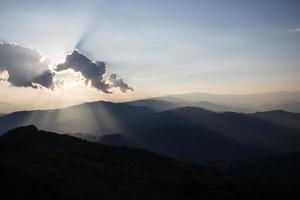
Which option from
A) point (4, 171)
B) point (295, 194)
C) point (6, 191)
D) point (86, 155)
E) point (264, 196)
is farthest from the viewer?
point (86, 155)

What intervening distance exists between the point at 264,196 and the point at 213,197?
4414 centimetres

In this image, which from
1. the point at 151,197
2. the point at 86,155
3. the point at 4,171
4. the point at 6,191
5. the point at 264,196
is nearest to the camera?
the point at 6,191

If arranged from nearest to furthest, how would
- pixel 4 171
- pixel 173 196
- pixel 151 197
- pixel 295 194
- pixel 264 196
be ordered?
pixel 4 171 < pixel 151 197 < pixel 173 196 < pixel 264 196 < pixel 295 194

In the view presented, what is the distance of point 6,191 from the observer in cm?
7606

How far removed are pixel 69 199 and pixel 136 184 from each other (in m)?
61.8

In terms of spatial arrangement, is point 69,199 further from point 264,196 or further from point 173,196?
point 264,196

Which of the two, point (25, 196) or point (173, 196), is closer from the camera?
point (25, 196)

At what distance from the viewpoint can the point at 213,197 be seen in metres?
136

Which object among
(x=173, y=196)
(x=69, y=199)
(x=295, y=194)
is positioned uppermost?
(x=69, y=199)

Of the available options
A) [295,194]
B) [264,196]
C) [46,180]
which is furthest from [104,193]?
[295,194]

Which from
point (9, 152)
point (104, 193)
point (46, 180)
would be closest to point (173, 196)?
point (104, 193)

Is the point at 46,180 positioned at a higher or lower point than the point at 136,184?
higher

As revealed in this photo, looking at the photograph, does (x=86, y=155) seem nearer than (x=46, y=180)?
No

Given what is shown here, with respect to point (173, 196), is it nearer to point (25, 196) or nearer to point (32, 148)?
point (25, 196)
